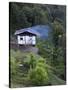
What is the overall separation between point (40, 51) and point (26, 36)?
0.65 feet

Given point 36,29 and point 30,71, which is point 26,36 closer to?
point 36,29

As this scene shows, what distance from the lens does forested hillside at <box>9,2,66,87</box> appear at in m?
A: 2.33

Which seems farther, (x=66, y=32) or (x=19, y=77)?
(x=66, y=32)

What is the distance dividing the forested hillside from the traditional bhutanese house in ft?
0.13

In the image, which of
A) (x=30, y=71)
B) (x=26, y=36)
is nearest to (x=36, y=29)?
(x=26, y=36)

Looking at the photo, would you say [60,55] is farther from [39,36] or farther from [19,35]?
[19,35]

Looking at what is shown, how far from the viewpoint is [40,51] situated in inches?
94.0

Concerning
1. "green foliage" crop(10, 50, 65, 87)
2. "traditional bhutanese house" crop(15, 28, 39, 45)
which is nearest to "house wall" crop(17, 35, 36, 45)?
"traditional bhutanese house" crop(15, 28, 39, 45)

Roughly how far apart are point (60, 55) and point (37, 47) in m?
0.25

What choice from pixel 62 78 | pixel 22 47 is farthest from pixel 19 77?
pixel 62 78

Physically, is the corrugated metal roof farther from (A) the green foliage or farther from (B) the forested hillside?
(A) the green foliage

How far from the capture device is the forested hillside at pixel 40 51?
7.64ft

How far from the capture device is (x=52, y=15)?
2.43m

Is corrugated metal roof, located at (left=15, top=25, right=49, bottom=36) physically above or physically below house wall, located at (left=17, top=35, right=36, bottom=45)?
above
